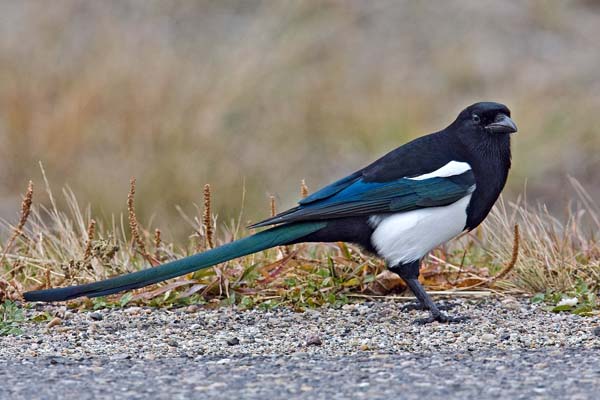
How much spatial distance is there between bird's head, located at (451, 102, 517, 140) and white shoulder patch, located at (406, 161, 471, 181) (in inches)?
7.5

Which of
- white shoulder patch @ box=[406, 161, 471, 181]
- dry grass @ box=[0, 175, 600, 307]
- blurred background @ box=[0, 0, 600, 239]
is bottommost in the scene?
dry grass @ box=[0, 175, 600, 307]

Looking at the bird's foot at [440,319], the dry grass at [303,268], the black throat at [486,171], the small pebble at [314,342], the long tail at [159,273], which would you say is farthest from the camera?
the dry grass at [303,268]

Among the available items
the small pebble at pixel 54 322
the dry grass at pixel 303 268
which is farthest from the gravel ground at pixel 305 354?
the dry grass at pixel 303 268

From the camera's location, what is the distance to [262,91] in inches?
420

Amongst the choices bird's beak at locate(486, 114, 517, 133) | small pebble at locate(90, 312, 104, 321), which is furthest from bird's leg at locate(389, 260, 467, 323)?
small pebble at locate(90, 312, 104, 321)

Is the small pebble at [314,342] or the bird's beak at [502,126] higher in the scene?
the bird's beak at [502,126]

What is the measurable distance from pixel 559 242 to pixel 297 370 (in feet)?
6.62

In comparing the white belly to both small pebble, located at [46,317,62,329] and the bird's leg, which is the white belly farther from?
small pebble, located at [46,317,62,329]

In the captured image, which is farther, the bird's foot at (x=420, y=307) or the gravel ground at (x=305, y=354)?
the bird's foot at (x=420, y=307)

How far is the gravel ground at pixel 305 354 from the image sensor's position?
4.04 m

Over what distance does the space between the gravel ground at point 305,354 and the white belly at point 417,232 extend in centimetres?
28

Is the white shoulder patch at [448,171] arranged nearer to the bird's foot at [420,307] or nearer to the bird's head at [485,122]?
the bird's head at [485,122]

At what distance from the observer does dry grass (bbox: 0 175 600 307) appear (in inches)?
217

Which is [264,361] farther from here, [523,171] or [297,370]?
[523,171]
